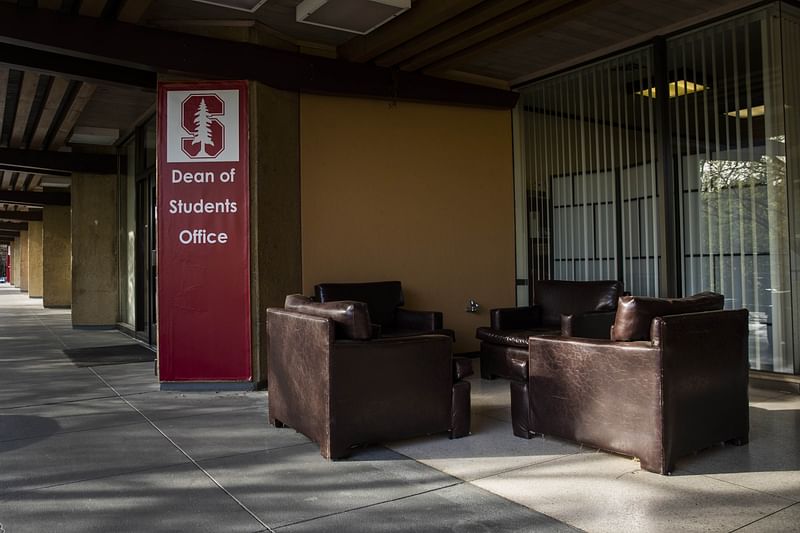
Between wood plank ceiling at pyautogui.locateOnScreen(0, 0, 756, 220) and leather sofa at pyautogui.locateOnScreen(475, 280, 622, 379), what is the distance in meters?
2.57

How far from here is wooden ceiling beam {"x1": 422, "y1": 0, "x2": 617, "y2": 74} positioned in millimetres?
5266

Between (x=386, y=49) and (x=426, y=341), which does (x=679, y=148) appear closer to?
(x=386, y=49)

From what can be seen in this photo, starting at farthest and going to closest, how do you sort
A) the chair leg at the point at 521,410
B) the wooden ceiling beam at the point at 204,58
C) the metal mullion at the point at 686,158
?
the metal mullion at the point at 686,158 < the wooden ceiling beam at the point at 204,58 < the chair leg at the point at 521,410

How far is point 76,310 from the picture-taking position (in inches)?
446

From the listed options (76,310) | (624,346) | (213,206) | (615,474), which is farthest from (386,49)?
(76,310)

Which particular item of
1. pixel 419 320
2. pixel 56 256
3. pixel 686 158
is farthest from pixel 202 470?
pixel 56 256

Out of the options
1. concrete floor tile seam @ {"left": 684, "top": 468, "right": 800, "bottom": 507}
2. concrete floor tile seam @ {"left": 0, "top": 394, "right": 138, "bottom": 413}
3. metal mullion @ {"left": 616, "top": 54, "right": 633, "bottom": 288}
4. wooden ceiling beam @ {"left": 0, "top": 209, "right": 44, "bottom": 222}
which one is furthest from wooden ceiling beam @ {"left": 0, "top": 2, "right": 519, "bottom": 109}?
wooden ceiling beam @ {"left": 0, "top": 209, "right": 44, "bottom": 222}

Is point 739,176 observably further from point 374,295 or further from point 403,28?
point 374,295

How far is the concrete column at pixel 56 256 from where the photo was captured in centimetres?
1791

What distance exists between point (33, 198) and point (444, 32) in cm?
1531

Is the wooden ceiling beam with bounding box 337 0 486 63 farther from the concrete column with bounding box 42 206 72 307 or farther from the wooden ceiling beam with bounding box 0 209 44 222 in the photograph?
the wooden ceiling beam with bounding box 0 209 44 222

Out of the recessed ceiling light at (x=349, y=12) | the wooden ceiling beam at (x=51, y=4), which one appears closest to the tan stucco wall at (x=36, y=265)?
the wooden ceiling beam at (x=51, y=4)

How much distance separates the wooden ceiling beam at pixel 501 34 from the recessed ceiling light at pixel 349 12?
91cm

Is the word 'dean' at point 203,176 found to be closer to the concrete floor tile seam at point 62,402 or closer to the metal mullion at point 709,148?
the concrete floor tile seam at point 62,402
